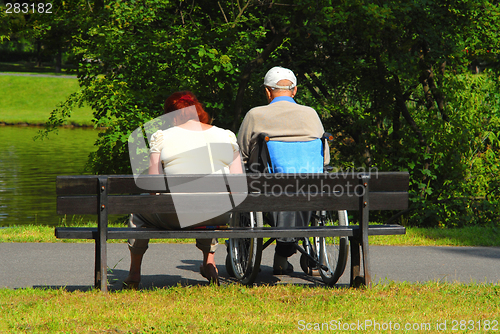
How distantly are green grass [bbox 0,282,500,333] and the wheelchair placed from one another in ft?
1.26

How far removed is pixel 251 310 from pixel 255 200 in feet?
2.72

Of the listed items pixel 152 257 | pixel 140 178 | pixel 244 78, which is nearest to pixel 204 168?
pixel 140 178

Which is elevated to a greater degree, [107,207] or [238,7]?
[238,7]

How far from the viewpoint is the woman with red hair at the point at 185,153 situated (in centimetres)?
443

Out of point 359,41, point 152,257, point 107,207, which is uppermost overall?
point 359,41

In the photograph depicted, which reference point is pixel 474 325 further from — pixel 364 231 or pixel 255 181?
pixel 255 181

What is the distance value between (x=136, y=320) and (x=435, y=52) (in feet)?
25.6

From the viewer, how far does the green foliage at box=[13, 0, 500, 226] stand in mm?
9062

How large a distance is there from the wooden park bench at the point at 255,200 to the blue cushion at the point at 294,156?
0.41 m

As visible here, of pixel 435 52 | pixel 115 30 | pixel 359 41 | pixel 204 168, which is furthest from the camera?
pixel 359 41

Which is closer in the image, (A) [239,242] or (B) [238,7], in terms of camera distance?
(A) [239,242]

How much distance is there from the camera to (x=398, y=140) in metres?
10.8

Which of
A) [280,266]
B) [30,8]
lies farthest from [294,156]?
[30,8]

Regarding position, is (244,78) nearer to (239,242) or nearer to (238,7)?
(238,7)
